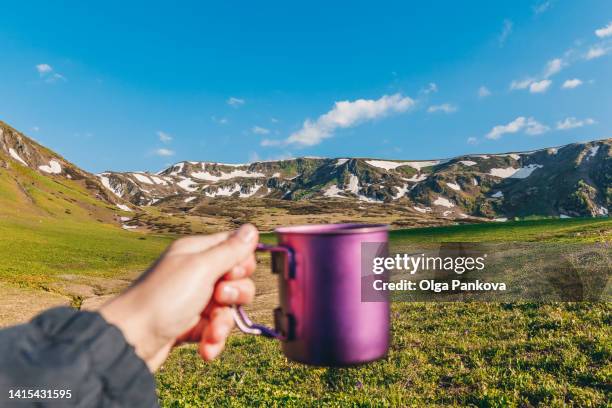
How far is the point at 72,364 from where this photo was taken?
1.83m

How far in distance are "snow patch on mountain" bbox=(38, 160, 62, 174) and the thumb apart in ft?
656

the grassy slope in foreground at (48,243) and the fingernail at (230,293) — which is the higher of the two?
the fingernail at (230,293)

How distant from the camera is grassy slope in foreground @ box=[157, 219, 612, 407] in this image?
759cm

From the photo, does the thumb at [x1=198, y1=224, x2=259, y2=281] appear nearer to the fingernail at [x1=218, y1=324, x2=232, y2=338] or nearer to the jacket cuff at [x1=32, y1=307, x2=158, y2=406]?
the fingernail at [x1=218, y1=324, x2=232, y2=338]

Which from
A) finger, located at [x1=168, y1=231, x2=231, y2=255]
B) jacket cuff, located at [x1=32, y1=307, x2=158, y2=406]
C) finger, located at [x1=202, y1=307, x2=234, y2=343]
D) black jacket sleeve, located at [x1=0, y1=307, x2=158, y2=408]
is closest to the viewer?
black jacket sleeve, located at [x1=0, y1=307, x2=158, y2=408]

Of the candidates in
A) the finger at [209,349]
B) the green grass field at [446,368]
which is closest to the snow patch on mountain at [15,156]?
the green grass field at [446,368]

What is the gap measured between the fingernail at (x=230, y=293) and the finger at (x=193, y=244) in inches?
11.2

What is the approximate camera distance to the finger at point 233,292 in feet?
8.70

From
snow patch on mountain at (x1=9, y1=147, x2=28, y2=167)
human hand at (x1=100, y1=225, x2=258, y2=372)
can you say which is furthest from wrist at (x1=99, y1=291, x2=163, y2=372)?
snow patch on mountain at (x1=9, y1=147, x2=28, y2=167)

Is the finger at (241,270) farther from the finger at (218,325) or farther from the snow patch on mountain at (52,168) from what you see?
the snow patch on mountain at (52,168)

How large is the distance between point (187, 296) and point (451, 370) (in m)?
8.21

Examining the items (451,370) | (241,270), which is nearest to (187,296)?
(241,270)

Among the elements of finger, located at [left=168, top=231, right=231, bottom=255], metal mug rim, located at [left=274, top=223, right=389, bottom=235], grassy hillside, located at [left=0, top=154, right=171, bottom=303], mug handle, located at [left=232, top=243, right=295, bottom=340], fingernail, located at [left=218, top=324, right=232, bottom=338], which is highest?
metal mug rim, located at [left=274, top=223, right=389, bottom=235]

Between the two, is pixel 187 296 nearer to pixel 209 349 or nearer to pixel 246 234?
pixel 246 234
